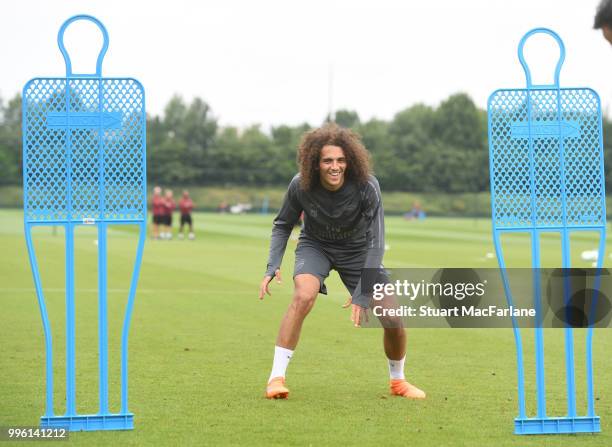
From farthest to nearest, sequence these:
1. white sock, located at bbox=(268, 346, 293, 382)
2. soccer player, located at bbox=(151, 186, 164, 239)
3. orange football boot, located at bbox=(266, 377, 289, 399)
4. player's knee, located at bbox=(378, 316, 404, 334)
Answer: soccer player, located at bbox=(151, 186, 164, 239) < player's knee, located at bbox=(378, 316, 404, 334) < white sock, located at bbox=(268, 346, 293, 382) < orange football boot, located at bbox=(266, 377, 289, 399)

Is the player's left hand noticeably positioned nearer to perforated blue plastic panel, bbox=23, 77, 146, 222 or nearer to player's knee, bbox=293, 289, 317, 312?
player's knee, bbox=293, 289, 317, 312

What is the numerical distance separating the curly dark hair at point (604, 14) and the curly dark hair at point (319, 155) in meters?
4.51

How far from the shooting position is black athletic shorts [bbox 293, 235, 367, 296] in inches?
323

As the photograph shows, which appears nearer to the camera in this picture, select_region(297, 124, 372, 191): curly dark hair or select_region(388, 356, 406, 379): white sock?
select_region(297, 124, 372, 191): curly dark hair

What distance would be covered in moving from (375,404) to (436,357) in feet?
8.27

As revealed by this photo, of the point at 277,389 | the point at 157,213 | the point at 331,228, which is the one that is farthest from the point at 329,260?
the point at 157,213

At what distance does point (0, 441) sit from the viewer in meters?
6.34

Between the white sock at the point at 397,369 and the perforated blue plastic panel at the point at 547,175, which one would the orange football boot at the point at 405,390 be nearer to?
the white sock at the point at 397,369

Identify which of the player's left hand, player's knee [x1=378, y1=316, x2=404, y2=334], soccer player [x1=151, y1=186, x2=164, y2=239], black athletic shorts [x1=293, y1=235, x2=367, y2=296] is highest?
black athletic shorts [x1=293, y1=235, x2=367, y2=296]

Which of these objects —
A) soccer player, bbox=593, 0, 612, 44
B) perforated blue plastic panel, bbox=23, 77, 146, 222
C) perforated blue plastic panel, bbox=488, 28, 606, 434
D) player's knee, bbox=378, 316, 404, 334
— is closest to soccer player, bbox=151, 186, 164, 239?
player's knee, bbox=378, 316, 404, 334

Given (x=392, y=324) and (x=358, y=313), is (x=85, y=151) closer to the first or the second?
(x=358, y=313)

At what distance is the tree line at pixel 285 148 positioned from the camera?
96.5m

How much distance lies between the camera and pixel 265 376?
8977 mm

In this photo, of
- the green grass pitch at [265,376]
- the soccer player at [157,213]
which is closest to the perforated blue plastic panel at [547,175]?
the green grass pitch at [265,376]
